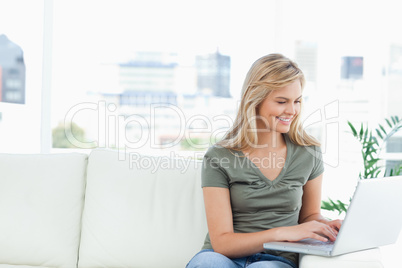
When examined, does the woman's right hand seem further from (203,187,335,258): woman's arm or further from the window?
the window

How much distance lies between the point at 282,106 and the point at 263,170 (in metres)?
0.25

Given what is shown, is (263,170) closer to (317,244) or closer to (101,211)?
(317,244)

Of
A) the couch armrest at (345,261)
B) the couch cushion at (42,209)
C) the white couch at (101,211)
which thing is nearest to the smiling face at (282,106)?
the white couch at (101,211)

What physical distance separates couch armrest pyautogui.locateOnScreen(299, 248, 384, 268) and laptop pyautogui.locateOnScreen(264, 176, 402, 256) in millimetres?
15

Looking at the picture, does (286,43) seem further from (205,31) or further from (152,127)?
(152,127)

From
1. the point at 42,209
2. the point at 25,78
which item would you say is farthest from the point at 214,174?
the point at 25,78

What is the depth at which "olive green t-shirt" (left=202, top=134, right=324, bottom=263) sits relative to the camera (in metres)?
1.63

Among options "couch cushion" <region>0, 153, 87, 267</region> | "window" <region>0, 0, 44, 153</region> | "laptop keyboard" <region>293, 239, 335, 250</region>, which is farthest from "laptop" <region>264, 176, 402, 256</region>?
"window" <region>0, 0, 44, 153</region>

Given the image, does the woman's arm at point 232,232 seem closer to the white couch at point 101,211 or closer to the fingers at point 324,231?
the fingers at point 324,231

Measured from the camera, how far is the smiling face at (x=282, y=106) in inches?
65.2

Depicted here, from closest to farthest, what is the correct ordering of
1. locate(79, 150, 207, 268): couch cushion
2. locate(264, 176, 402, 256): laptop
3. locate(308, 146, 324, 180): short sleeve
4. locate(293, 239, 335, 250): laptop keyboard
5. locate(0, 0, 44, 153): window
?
1. locate(264, 176, 402, 256): laptop
2. locate(293, 239, 335, 250): laptop keyboard
3. locate(308, 146, 324, 180): short sleeve
4. locate(79, 150, 207, 268): couch cushion
5. locate(0, 0, 44, 153): window

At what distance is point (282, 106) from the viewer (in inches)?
65.5

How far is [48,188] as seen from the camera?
78.9 inches

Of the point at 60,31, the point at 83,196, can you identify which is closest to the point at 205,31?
the point at 60,31
